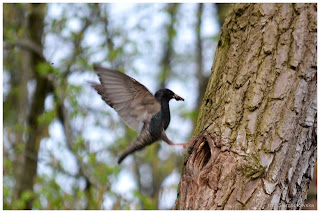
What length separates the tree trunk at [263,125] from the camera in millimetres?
2459

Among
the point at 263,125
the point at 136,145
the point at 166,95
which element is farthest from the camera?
the point at 166,95

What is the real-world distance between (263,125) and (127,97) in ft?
3.97

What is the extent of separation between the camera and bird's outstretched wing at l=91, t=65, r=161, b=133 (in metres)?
3.23

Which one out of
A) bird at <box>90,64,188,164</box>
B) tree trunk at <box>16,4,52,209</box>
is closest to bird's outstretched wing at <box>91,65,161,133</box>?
bird at <box>90,64,188,164</box>

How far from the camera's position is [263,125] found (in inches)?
98.6

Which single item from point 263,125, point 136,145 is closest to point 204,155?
point 263,125

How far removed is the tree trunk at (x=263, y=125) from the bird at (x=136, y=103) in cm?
74

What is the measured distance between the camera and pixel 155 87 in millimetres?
10453

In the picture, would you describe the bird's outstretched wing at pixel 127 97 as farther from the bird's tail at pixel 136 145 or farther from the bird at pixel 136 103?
the bird's tail at pixel 136 145

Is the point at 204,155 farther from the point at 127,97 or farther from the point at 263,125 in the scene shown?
the point at 127,97

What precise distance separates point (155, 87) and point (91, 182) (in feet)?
13.4

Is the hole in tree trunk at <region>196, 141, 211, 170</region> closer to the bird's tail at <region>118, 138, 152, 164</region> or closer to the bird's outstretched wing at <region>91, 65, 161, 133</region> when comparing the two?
the bird's tail at <region>118, 138, 152, 164</region>

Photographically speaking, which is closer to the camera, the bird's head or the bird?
the bird

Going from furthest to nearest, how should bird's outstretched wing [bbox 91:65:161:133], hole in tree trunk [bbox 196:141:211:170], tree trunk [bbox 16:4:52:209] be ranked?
tree trunk [bbox 16:4:52:209] < bird's outstretched wing [bbox 91:65:161:133] < hole in tree trunk [bbox 196:141:211:170]
